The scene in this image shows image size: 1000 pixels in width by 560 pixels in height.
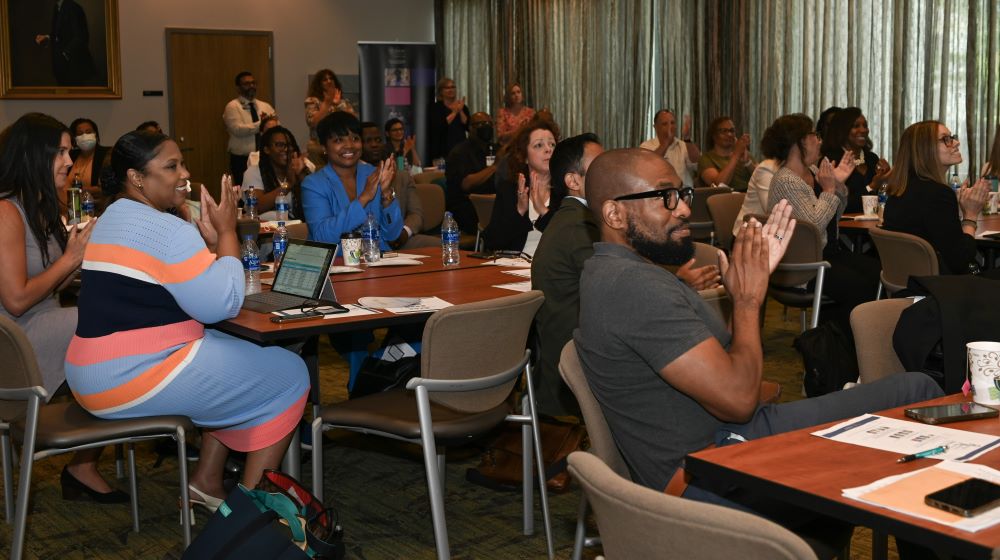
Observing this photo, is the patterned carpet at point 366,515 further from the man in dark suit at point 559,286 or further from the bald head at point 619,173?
the bald head at point 619,173

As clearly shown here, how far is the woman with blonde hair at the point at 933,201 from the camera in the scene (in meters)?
5.15

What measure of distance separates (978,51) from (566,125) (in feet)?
16.2

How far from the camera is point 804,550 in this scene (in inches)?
55.2

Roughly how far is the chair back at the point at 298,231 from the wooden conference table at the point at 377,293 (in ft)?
2.37

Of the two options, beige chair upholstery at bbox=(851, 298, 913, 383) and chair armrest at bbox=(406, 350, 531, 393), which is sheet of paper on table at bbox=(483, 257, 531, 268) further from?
beige chair upholstery at bbox=(851, 298, 913, 383)

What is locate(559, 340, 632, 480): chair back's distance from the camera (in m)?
2.53

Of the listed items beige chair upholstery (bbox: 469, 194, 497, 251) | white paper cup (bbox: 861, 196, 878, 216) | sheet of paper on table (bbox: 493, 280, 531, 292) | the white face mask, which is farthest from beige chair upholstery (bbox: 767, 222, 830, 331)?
the white face mask

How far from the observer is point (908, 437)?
2.05m

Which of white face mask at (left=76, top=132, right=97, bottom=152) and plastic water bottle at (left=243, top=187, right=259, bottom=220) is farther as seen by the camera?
white face mask at (left=76, top=132, right=97, bottom=152)

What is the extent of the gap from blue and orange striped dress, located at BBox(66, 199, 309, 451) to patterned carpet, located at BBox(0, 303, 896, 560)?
65cm

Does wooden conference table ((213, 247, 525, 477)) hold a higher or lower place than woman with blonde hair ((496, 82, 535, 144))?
lower

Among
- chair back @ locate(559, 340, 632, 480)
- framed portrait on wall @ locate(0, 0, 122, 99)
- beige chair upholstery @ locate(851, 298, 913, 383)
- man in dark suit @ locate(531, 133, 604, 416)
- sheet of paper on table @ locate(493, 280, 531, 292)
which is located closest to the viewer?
chair back @ locate(559, 340, 632, 480)

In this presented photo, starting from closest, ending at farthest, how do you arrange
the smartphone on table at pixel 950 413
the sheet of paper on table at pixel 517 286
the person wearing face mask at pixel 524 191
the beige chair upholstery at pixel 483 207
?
the smartphone on table at pixel 950 413 → the sheet of paper on table at pixel 517 286 → the person wearing face mask at pixel 524 191 → the beige chair upholstery at pixel 483 207

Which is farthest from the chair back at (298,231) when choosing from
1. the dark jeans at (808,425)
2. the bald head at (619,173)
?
the dark jeans at (808,425)
